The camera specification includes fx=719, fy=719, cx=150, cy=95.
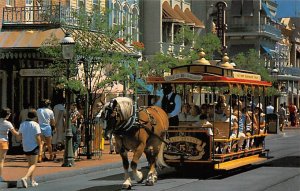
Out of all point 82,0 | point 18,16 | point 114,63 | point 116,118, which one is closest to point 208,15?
point 82,0

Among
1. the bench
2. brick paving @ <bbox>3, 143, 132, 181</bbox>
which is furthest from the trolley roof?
brick paving @ <bbox>3, 143, 132, 181</bbox>

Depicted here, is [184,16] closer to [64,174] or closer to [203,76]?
[64,174]

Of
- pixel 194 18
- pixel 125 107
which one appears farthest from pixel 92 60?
pixel 194 18

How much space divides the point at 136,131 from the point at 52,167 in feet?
18.9

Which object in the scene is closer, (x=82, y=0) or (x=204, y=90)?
(x=204, y=90)

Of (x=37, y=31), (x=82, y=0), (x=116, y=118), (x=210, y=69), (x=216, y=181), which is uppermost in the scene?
(x=82, y=0)

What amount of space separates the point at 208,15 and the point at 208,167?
38.2 m

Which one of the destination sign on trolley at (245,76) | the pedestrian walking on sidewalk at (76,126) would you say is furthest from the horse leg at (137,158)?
the pedestrian walking on sidewalk at (76,126)

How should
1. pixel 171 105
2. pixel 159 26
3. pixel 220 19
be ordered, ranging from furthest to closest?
pixel 220 19 → pixel 159 26 → pixel 171 105

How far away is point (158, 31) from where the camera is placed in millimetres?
43750

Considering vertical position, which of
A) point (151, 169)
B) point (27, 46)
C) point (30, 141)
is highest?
point (27, 46)

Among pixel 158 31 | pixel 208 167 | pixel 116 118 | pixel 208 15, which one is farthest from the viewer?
pixel 208 15

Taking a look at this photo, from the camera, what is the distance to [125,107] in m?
14.2

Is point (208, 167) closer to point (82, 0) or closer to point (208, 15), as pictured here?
point (82, 0)
